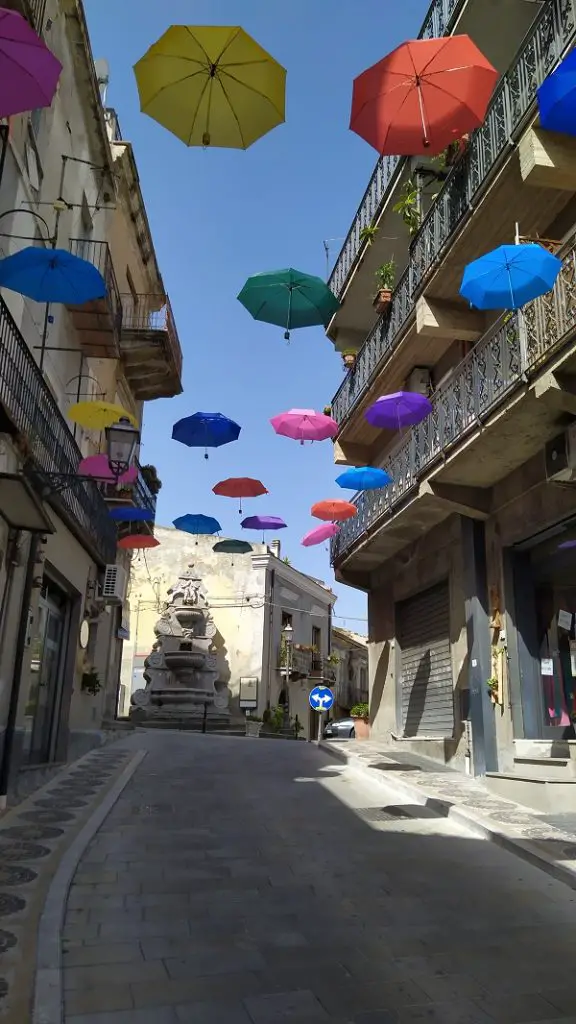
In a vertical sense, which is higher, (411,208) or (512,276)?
(411,208)

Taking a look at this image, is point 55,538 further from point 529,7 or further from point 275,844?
point 529,7

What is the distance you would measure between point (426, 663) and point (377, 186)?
10560mm

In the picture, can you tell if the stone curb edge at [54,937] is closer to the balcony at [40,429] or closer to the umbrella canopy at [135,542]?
the balcony at [40,429]

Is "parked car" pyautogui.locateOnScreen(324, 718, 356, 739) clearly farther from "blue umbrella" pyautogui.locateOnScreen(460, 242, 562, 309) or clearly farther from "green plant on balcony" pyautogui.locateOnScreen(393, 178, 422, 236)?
"blue umbrella" pyautogui.locateOnScreen(460, 242, 562, 309)

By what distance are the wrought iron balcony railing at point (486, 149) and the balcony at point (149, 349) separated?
646 cm

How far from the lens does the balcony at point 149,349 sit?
Result: 19.7m

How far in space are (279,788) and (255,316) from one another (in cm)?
760

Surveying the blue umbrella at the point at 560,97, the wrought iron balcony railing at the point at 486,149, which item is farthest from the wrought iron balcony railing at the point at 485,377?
the wrought iron balcony railing at the point at 486,149

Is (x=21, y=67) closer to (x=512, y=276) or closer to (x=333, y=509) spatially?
(x=512, y=276)

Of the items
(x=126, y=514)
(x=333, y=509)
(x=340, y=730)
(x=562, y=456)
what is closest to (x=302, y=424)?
(x=333, y=509)

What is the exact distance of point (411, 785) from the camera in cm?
1075

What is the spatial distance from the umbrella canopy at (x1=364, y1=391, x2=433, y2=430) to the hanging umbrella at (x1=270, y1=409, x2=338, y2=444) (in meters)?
2.11

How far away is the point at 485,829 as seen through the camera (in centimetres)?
815

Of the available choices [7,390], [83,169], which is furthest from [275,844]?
[83,169]
